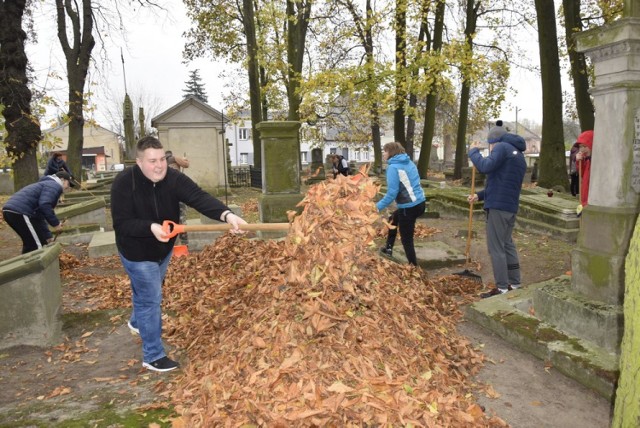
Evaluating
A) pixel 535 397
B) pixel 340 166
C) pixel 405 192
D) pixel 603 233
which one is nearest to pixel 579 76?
pixel 340 166

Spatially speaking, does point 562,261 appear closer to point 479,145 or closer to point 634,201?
point 479,145

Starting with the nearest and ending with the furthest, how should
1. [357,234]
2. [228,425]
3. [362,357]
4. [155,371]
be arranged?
[228,425] → [362,357] → [357,234] → [155,371]

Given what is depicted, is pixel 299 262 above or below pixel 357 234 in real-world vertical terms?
below

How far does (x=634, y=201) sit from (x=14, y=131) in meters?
11.6

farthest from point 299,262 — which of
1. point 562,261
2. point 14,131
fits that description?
point 14,131

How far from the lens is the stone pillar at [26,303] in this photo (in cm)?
427

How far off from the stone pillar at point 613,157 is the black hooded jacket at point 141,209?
137 inches

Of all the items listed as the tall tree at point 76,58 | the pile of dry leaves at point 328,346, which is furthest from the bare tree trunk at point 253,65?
the pile of dry leaves at point 328,346

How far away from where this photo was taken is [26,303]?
4340 mm

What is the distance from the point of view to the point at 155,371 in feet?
12.5

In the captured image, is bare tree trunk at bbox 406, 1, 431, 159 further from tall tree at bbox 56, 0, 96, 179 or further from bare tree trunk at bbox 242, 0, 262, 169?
tall tree at bbox 56, 0, 96, 179

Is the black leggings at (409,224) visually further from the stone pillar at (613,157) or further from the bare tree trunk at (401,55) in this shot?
the bare tree trunk at (401,55)

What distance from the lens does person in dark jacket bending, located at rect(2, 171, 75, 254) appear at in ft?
21.1

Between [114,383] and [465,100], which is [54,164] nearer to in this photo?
[114,383]
